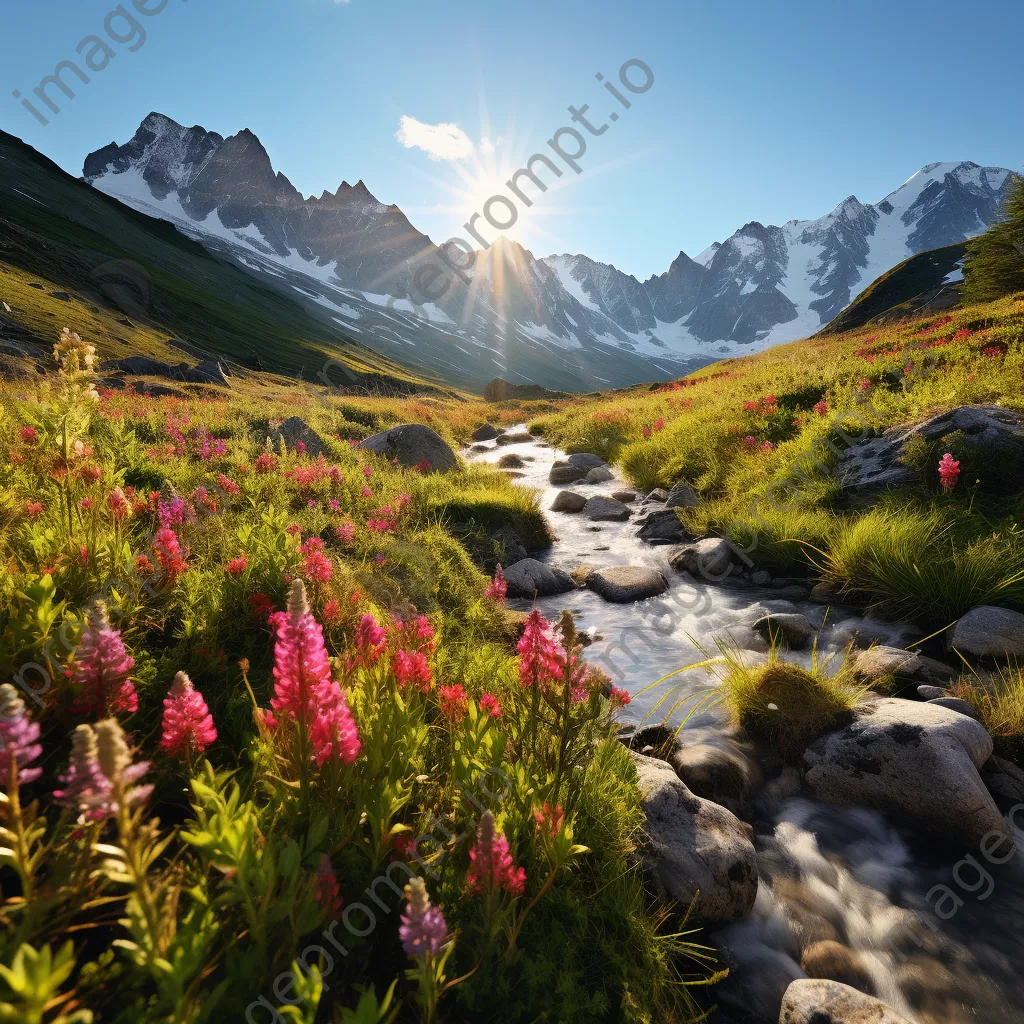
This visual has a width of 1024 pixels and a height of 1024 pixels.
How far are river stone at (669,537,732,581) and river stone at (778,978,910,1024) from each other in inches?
249

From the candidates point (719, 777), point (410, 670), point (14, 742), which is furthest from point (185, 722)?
point (719, 777)

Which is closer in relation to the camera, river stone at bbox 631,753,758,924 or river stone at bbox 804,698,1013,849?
river stone at bbox 631,753,758,924

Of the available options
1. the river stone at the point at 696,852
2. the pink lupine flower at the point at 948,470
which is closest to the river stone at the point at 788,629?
the pink lupine flower at the point at 948,470

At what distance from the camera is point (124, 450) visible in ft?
22.5

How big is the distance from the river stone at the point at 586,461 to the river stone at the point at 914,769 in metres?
13.3

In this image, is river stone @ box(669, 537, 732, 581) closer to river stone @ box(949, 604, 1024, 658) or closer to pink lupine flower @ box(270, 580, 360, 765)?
river stone @ box(949, 604, 1024, 658)

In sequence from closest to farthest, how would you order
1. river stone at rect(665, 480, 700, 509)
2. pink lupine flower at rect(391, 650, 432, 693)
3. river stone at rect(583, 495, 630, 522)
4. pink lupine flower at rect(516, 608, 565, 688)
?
pink lupine flower at rect(516, 608, 565, 688)
pink lupine flower at rect(391, 650, 432, 693)
river stone at rect(665, 480, 700, 509)
river stone at rect(583, 495, 630, 522)

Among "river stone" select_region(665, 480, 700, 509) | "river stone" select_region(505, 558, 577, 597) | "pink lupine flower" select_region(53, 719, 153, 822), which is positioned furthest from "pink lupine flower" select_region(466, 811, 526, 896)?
"river stone" select_region(665, 480, 700, 509)

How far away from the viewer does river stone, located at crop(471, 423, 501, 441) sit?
26609mm

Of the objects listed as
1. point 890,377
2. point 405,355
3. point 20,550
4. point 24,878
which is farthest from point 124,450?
point 405,355

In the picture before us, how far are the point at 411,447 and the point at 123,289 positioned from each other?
195 feet

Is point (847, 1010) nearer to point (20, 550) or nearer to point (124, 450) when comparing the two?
point (20, 550)

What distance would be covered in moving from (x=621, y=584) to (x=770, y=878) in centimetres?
494

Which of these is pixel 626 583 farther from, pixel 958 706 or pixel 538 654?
pixel 538 654
